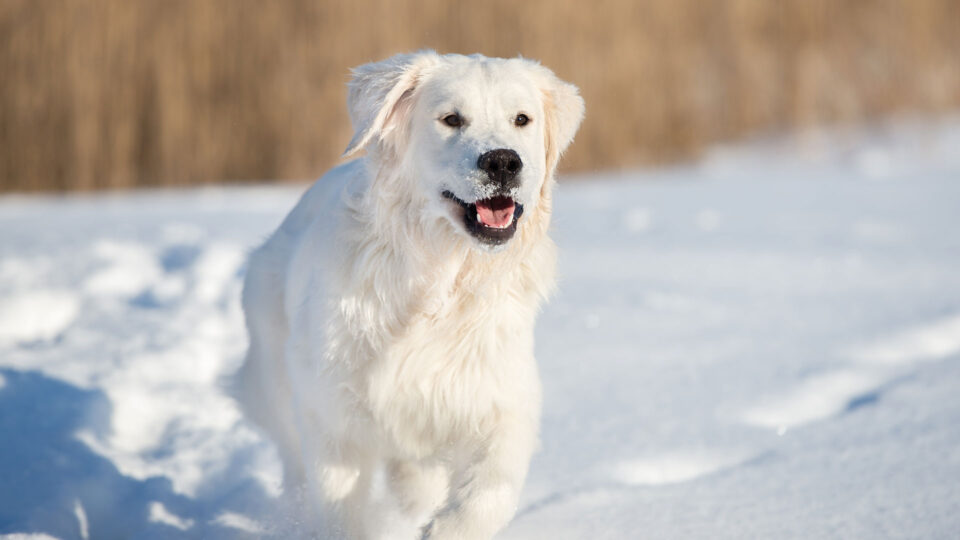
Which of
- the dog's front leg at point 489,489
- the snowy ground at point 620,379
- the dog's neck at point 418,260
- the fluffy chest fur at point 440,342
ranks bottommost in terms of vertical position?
the snowy ground at point 620,379

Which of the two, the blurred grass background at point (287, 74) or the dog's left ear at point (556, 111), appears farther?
the blurred grass background at point (287, 74)

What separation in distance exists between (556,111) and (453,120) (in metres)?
0.40

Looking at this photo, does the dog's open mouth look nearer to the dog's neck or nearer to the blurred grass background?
the dog's neck

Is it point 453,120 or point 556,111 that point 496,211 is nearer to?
point 453,120

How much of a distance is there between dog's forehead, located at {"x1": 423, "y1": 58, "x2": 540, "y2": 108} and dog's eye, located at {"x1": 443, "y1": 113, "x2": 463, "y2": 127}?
30 millimetres

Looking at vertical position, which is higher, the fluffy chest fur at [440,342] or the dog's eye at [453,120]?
the dog's eye at [453,120]

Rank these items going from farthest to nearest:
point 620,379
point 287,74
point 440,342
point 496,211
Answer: point 287,74 < point 620,379 < point 440,342 < point 496,211

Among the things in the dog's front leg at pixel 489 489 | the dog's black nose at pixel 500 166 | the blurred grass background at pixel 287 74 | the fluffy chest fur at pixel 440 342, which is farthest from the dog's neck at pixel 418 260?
the blurred grass background at pixel 287 74

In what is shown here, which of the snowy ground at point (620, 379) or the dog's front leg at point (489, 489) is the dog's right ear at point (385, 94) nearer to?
the snowy ground at point (620, 379)

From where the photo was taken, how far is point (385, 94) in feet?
8.96

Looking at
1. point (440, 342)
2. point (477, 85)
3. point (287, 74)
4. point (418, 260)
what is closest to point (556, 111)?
point (477, 85)

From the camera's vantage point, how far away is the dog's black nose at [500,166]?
2496 millimetres

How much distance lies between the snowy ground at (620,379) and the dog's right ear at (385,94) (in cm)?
79

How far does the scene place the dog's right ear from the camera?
8.89 feet
